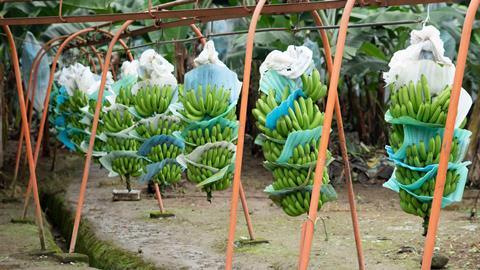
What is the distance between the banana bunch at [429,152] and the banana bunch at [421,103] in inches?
4.1

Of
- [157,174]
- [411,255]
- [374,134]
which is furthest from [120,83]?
[374,134]

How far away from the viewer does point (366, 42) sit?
1191cm

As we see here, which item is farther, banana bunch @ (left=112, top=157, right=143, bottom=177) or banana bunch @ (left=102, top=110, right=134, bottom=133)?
banana bunch @ (left=102, top=110, right=134, bottom=133)

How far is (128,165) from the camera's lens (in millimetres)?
7328

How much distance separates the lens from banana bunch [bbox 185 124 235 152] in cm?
588

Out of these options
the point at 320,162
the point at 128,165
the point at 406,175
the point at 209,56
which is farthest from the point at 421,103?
the point at 128,165

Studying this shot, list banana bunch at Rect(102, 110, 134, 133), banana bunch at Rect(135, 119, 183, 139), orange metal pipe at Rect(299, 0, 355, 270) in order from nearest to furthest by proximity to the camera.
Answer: orange metal pipe at Rect(299, 0, 355, 270)
banana bunch at Rect(135, 119, 183, 139)
banana bunch at Rect(102, 110, 134, 133)

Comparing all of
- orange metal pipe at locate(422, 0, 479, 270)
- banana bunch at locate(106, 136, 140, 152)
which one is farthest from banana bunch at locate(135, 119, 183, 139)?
orange metal pipe at locate(422, 0, 479, 270)

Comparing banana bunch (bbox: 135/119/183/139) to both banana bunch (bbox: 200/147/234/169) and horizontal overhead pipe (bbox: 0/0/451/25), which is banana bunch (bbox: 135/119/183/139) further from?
banana bunch (bbox: 200/147/234/169)

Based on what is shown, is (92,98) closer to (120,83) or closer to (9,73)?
(120,83)

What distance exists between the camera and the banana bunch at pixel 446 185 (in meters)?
4.09

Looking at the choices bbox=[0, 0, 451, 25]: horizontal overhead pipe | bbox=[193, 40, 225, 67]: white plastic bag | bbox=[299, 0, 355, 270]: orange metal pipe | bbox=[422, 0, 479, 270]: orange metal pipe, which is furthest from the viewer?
bbox=[193, 40, 225, 67]: white plastic bag

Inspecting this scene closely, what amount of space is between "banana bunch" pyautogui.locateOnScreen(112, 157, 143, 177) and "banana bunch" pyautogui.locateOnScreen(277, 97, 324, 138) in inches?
107

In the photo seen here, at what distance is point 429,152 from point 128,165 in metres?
3.75
